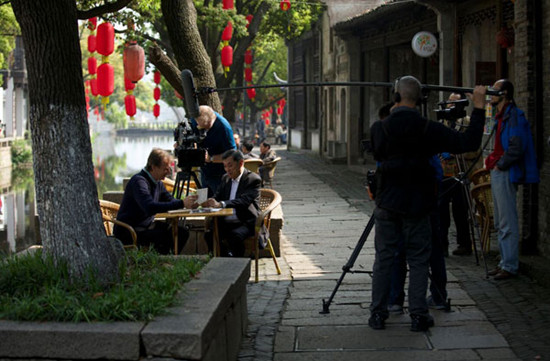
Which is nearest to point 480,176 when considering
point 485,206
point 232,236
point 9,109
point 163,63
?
point 485,206

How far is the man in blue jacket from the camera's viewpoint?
319 inches

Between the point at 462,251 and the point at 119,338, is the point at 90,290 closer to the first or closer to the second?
the point at 119,338

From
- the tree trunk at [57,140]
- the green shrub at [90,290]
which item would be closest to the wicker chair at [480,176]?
the green shrub at [90,290]

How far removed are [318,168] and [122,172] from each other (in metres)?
11.6

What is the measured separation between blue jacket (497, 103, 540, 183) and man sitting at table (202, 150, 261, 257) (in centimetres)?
239

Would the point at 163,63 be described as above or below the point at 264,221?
above

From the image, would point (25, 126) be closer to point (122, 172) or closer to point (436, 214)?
point (122, 172)

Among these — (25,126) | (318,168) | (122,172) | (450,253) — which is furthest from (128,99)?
(25,126)

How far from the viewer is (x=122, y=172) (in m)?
35.2

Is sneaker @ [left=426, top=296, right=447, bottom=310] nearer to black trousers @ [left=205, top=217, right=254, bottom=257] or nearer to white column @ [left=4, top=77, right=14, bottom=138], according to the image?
black trousers @ [left=205, top=217, right=254, bottom=257]

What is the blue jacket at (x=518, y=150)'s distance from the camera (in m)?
8.08

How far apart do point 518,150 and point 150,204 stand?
11.3 feet

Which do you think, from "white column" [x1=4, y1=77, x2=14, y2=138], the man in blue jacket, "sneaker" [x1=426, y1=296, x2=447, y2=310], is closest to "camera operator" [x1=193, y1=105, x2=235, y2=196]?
the man in blue jacket

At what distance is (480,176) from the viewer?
33.9 feet
